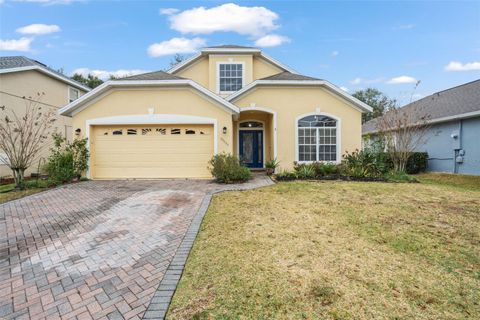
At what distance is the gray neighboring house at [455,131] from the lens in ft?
45.4

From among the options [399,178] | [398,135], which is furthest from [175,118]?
[398,135]

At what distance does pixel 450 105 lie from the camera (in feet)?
53.1

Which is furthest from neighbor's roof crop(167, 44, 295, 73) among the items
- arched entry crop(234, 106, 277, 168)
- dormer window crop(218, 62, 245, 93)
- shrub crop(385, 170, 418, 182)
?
shrub crop(385, 170, 418, 182)

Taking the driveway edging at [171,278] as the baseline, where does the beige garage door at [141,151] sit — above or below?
above

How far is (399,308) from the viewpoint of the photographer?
9.61ft

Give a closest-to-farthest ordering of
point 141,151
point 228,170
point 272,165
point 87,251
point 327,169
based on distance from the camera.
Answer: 1. point 87,251
2. point 228,170
3. point 141,151
4. point 327,169
5. point 272,165

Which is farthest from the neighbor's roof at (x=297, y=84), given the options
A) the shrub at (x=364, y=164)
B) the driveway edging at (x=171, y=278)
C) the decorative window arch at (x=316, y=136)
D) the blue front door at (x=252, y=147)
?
the driveway edging at (x=171, y=278)

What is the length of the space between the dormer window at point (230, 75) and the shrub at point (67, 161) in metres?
8.49

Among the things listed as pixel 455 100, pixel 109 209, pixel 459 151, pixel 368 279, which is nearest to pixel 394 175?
pixel 459 151

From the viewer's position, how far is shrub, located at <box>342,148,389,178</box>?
1198 centimetres

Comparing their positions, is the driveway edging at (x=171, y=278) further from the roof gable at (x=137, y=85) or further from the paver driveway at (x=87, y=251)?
the roof gable at (x=137, y=85)

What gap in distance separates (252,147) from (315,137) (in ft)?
12.7

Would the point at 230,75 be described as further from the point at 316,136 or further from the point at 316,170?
the point at 316,170

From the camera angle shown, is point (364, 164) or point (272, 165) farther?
point (272, 165)
